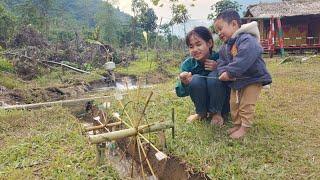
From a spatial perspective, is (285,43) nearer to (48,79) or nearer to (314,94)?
(48,79)

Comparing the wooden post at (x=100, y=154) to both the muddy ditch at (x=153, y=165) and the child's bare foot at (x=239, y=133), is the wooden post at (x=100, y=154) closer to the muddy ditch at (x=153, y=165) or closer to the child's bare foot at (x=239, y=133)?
the muddy ditch at (x=153, y=165)

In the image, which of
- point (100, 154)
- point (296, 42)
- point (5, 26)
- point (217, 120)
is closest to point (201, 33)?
point (217, 120)

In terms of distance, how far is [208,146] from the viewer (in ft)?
11.8

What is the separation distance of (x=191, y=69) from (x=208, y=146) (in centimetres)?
112

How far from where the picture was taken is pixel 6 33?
21.0 metres

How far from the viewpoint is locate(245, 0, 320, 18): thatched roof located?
767 inches

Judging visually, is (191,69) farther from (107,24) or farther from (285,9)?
(107,24)

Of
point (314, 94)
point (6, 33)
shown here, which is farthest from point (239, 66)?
point (6, 33)

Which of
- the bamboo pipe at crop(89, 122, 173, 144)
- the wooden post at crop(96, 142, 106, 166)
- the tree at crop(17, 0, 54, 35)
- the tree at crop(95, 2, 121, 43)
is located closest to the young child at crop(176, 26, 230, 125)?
the bamboo pipe at crop(89, 122, 173, 144)

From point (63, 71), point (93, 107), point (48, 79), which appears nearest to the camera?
point (93, 107)

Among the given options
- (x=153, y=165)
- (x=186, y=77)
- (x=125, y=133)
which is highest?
(x=186, y=77)

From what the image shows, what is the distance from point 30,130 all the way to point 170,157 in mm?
2661

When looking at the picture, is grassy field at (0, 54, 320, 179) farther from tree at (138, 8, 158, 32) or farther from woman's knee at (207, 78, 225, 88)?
tree at (138, 8, 158, 32)

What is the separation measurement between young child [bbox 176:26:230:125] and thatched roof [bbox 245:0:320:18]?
53.0ft
